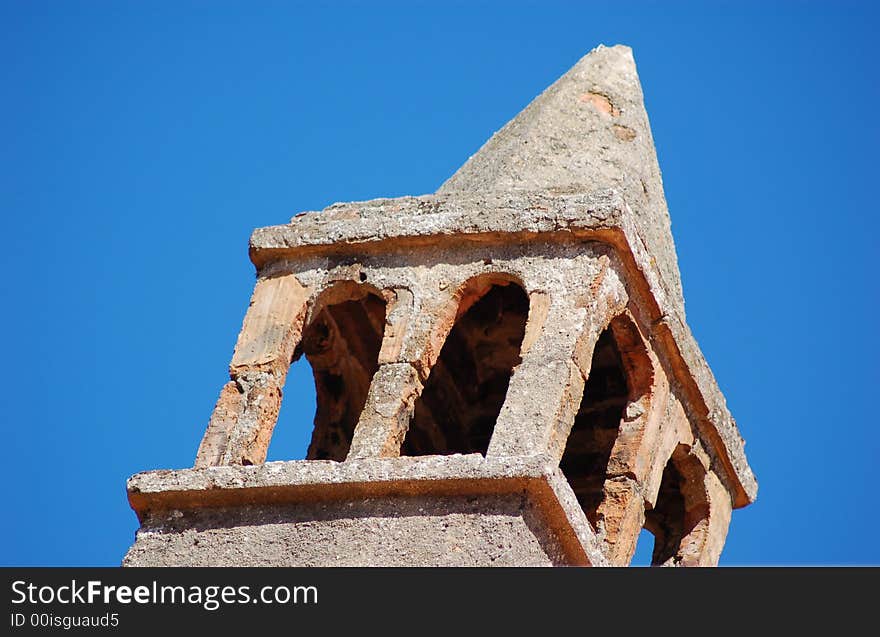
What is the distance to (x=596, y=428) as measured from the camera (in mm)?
22047

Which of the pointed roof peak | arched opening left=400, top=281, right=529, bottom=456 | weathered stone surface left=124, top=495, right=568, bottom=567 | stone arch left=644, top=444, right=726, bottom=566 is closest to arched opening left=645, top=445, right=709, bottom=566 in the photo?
stone arch left=644, top=444, right=726, bottom=566

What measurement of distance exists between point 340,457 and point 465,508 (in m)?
3.54

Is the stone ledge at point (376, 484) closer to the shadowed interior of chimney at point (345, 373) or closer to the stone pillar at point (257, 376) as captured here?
the stone pillar at point (257, 376)

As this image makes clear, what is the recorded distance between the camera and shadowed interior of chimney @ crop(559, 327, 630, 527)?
2180 cm

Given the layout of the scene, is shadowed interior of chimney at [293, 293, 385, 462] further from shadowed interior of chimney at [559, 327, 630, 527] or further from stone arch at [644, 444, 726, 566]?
stone arch at [644, 444, 726, 566]

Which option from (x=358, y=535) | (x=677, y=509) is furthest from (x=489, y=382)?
(x=358, y=535)

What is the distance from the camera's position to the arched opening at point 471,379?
22.0m

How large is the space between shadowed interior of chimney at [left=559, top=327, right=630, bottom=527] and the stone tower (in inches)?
0.7

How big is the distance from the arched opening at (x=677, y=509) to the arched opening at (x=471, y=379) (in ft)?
5.35

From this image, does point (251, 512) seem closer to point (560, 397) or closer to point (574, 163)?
point (560, 397)

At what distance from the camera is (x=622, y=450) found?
19.8 m

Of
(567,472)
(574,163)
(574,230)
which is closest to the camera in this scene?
(574,230)

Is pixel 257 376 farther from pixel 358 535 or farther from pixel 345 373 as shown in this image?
pixel 345 373
